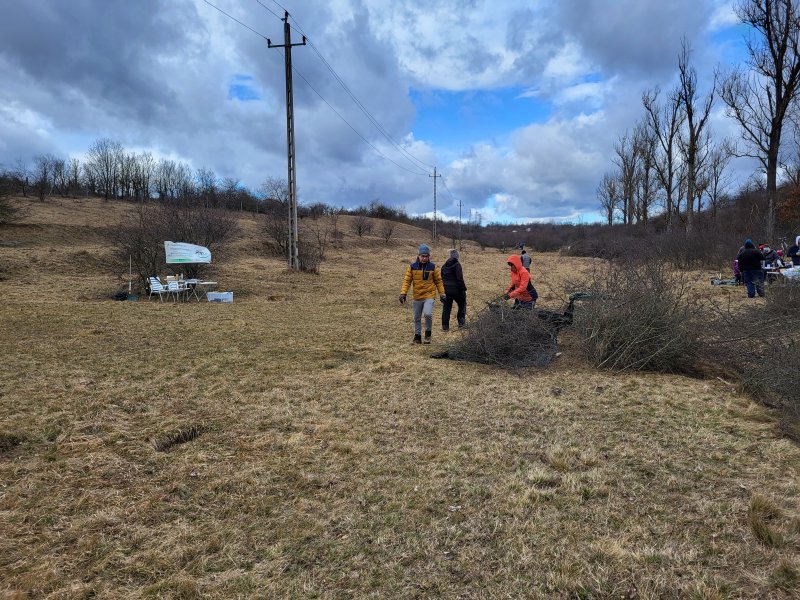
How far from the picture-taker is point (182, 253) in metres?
14.8

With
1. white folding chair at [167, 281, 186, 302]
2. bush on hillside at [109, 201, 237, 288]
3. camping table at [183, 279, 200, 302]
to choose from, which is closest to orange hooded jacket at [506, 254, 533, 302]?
camping table at [183, 279, 200, 302]

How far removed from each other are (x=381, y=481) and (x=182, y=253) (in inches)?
520

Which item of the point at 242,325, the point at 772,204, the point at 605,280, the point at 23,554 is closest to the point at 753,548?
the point at 23,554

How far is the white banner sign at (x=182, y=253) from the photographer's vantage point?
47.5 feet

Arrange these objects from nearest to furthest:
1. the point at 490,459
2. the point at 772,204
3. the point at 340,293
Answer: the point at 490,459
the point at 340,293
the point at 772,204

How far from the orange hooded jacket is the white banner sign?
10.7 metres

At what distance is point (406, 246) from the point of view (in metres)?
50.4

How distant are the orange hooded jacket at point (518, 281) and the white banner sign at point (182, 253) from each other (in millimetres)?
10747

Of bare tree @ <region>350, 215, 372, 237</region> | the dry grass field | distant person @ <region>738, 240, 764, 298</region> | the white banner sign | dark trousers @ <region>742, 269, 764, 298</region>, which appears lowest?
the dry grass field

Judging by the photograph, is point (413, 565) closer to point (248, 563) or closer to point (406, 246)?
point (248, 563)

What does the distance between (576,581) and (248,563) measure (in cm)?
170

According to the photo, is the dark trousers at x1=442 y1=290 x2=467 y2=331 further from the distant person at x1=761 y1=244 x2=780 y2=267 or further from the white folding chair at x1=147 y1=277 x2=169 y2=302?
the distant person at x1=761 y1=244 x2=780 y2=267

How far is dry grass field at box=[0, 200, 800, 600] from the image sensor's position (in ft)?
8.21

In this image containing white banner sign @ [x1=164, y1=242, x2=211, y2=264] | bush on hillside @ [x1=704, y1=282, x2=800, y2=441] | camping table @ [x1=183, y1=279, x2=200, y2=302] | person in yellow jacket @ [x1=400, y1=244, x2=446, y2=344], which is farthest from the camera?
camping table @ [x1=183, y1=279, x2=200, y2=302]
